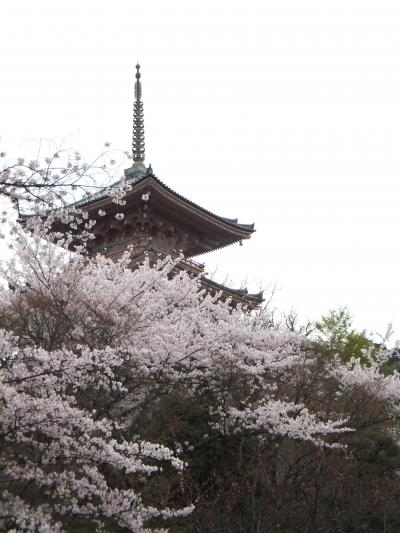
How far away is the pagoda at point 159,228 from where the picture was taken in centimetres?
2025

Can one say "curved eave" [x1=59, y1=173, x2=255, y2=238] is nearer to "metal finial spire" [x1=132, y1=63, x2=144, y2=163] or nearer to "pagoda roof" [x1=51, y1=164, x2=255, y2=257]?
"pagoda roof" [x1=51, y1=164, x2=255, y2=257]

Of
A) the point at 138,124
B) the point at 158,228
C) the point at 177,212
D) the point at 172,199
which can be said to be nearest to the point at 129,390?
the point at 172,199

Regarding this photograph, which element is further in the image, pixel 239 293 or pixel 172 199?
pixel 239 293

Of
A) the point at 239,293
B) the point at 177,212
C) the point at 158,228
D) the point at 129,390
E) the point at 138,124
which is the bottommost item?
the point at 129,390

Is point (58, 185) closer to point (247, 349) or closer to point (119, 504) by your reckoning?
point (119, 504)

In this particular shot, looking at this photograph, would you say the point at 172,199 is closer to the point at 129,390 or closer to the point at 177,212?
the point at 177,212

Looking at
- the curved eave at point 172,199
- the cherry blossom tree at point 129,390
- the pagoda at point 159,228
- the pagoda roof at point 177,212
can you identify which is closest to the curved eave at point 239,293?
the pagoda at point 159,228

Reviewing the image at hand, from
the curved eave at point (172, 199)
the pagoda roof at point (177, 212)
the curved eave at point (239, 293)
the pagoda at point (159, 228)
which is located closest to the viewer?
the curved eave at point (172, 199)

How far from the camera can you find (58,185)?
718 cm

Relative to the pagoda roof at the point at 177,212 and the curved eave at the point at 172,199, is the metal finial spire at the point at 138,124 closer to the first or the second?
the pagoda roof at the point at 177,212

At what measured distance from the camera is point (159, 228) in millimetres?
21547

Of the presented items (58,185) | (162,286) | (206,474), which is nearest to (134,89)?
(162,286)

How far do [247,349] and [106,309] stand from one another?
305cm

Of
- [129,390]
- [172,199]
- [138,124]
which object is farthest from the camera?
[138,124]
